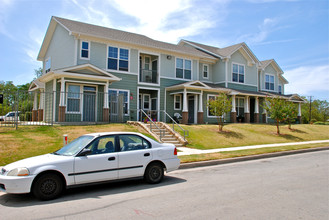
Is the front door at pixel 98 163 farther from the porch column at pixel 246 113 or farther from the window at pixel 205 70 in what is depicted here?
the porch column at pixel 246 113

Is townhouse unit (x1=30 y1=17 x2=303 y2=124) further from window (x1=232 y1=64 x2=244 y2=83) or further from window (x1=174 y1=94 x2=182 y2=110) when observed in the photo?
window (x1=232 y1=64 x2=244 y2=83)

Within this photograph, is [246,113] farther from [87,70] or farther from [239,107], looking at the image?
[87,70]

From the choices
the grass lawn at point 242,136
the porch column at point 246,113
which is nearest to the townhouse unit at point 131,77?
the porch column at point 246,113

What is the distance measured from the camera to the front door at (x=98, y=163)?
630 centimetres

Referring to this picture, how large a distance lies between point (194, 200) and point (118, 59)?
55.2ft

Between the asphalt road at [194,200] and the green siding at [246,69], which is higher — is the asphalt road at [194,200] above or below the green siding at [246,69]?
below

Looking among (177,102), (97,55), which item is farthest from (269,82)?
(97,55)

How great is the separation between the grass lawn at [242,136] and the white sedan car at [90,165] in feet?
25.3

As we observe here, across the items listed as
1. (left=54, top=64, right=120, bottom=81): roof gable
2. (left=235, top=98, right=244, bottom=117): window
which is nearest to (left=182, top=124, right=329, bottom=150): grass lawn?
(left=235, top=98, right=244, bottom=117): window

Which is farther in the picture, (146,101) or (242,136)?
(146,101)

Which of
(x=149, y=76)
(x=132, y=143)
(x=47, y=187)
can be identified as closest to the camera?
(x=47, y=187)

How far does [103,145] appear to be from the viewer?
264 inches

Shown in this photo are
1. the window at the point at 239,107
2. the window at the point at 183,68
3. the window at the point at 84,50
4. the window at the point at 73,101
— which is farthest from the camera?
the window at the point at 239,107

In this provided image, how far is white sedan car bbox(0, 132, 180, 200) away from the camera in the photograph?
19.0ft
